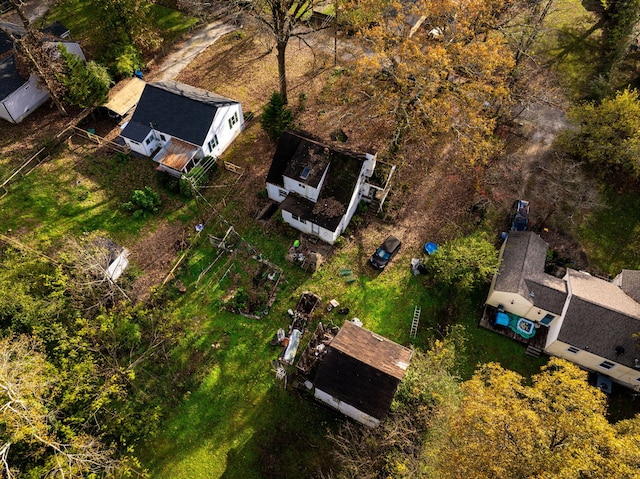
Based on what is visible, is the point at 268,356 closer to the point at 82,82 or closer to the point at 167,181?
the point at 167,181

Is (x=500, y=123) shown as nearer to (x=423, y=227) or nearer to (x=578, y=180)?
(x=578, y=180)

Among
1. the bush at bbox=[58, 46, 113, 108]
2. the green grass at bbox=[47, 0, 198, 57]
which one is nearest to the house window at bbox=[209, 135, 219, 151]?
the bush at bbox=[58, 46, 113, 108]

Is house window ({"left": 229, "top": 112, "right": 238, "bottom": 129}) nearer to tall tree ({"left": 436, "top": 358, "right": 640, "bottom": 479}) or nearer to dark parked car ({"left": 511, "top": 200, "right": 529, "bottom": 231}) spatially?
dark parked car ({"left": 511, "top": 200, "right": 529, "bottom": 231})

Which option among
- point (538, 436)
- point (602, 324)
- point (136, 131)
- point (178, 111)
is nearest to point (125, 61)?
point (136, 131)

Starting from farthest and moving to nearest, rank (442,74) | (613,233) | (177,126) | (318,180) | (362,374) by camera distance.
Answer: (177,126) < (613,233) < (442,74) < (318,180) < (362,374)

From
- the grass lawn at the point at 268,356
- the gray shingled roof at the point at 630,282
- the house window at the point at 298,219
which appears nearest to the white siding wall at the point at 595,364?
the grass lawn at the point at 268,356

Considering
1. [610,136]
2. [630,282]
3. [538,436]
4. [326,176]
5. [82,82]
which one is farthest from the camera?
[82,82]

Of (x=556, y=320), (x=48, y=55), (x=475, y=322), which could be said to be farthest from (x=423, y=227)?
(x=48, y=55)
